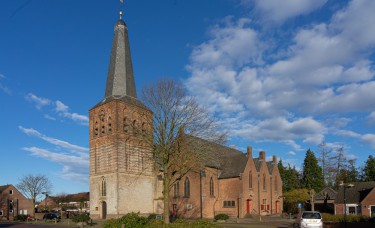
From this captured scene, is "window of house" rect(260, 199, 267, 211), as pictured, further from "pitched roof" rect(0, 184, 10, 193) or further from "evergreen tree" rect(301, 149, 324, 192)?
"pitched roof" rect(0, 184, 10, 193)

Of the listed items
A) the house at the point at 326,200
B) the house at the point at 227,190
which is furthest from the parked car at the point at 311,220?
the house at the point at 326,200

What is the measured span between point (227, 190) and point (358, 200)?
18267 mm

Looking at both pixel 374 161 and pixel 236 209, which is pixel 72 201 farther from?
pixel 374 161

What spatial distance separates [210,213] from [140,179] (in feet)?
37.1

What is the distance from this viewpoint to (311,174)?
257 ft

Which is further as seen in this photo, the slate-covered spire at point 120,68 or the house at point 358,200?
the slate-covered spire at point 120,68

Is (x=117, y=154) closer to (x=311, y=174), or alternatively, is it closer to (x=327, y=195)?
(x=327, y=195)

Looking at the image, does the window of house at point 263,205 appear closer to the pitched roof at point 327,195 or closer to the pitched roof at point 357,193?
the pitched roof at point 327,195

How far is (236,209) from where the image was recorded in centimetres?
5097

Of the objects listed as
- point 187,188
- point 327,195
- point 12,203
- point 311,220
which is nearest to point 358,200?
point 327,195

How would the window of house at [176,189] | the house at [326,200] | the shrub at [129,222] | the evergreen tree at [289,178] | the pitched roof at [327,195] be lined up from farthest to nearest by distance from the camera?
the evergreen tree at [289,178]
the pitched roof at [327,195]
the house at [326,200]
the window of house at [176,189]
the shrub at [129,222]

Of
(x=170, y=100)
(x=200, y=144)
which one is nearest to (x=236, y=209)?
(x=200, y=144)

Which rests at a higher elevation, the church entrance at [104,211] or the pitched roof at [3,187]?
the pitched roof at [3,187]

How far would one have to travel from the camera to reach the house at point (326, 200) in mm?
59713
